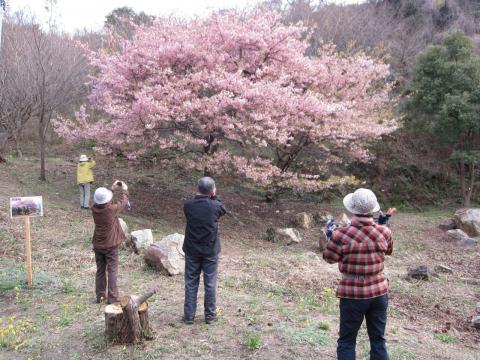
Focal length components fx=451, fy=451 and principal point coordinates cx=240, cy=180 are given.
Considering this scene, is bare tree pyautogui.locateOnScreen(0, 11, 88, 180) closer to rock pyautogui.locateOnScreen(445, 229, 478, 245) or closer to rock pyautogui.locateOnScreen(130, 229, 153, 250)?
rock pyautogui.locateOnScreen(130, 229, 153, 250)

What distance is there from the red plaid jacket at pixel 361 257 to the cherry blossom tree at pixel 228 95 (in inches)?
237

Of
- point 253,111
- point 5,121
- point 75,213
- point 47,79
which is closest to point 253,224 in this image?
point 253,111

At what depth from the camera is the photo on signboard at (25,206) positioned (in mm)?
5570

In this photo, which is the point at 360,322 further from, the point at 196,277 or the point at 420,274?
the point at 420,274

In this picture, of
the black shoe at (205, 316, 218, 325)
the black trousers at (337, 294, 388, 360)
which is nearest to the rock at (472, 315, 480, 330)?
the black trousers at (337, 294, 388, 360)

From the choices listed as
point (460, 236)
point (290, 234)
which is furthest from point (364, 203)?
point (460, 236)

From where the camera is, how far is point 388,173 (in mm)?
15055

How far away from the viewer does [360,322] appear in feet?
11.2

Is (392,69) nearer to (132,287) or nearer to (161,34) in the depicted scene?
(161,34)

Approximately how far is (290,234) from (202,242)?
557 cm

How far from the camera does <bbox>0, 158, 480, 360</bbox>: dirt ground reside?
4.15 meters

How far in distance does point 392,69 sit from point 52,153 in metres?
14.4

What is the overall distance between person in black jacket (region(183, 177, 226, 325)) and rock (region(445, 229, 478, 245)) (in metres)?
7.49

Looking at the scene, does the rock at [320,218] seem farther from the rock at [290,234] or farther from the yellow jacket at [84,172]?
the yellow jacket at [84,172]
